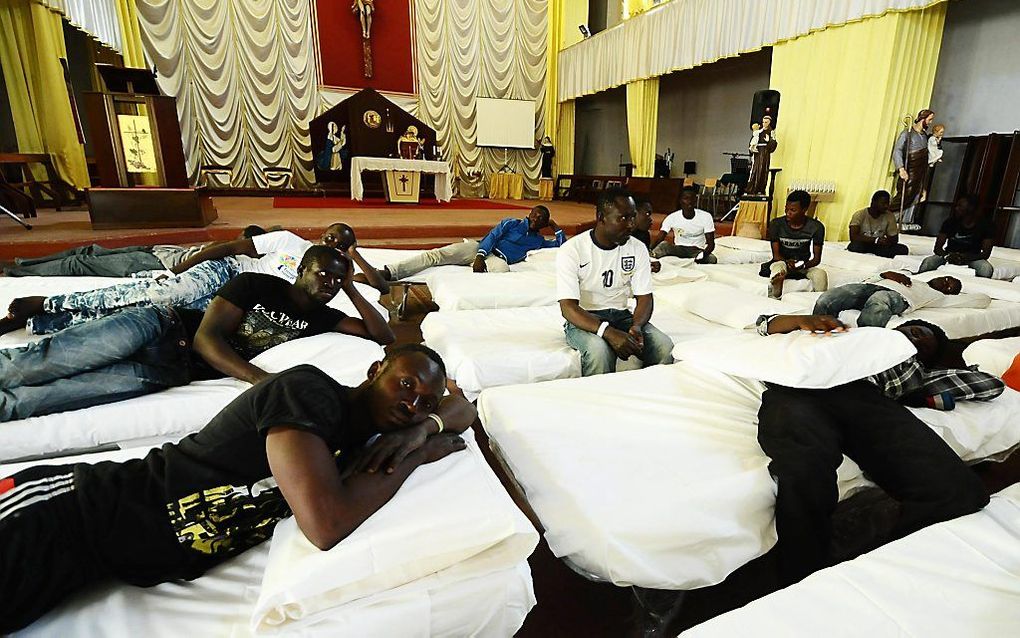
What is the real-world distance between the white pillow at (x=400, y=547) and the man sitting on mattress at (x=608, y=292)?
1216 mm

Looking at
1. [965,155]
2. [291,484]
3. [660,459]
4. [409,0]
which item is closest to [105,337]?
[291,484]

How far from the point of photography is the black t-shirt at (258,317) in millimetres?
1743

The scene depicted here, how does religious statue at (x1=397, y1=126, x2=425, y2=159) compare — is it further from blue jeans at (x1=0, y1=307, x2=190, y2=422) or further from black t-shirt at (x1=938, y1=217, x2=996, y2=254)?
blue jeans at (x1=0, y1=307, x2=190, y2=422)

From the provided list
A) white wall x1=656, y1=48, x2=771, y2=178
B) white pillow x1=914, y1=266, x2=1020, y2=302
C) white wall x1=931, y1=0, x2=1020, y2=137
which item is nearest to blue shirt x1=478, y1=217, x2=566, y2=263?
white pillow x1=914, y1=266, x2=1020, y2=302

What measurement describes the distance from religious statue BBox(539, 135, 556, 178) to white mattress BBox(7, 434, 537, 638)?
412 inches

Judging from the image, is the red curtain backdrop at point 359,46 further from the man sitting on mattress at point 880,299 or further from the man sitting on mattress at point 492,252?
the man sitting on mattress at point 880,299

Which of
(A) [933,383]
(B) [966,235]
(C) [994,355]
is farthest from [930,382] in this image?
(B) [966,235]

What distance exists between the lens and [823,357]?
1409 mm

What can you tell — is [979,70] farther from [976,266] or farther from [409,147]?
[409,147]

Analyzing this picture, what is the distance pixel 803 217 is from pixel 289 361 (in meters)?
3.52

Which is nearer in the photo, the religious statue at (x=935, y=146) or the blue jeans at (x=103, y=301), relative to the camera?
the blue jeans at (x=103, y=301)

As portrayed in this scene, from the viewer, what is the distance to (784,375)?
55.8 inches

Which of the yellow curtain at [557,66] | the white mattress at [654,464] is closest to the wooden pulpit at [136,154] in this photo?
the white mattress at [654,464]

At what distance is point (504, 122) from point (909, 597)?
10502mm
